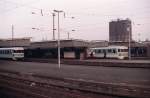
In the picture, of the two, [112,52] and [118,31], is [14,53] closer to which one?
[112,52]

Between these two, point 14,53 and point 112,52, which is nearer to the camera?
point 112,52

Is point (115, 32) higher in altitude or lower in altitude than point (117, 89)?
higher

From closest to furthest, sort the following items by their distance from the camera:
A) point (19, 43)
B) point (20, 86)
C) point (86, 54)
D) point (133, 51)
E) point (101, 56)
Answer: point (20, 86) < point (101, 56) < point (86, 54) < point (133, 51) < point (19, 43)

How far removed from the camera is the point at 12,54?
5294 cm

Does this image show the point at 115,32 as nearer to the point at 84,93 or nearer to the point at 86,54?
the point at 86,54

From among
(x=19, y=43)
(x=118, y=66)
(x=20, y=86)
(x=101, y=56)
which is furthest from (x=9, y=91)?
(x=19, y=43)

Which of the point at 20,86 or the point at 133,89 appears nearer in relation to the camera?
the point at 133,89

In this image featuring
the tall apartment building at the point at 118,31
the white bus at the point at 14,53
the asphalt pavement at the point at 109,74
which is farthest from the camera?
the tall apartment building at the point at 118,31

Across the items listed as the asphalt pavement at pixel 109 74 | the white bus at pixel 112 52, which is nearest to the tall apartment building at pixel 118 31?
the white bus at pixel 112 52

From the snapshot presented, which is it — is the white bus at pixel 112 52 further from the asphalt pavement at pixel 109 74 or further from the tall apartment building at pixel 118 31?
the tall apartment building at pixel 118 31

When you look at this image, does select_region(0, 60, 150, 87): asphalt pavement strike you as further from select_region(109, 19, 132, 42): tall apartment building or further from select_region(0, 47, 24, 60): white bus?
select_region(109, 19, 132, 42): tall apartment building

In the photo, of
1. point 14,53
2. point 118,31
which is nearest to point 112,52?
point 14,53

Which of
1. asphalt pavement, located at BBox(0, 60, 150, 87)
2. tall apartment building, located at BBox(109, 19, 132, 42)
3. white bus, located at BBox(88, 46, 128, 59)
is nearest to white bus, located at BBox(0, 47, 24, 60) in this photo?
white bus, located at BBox(88, 46, 128, 59)

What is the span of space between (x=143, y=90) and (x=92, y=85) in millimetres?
4259
